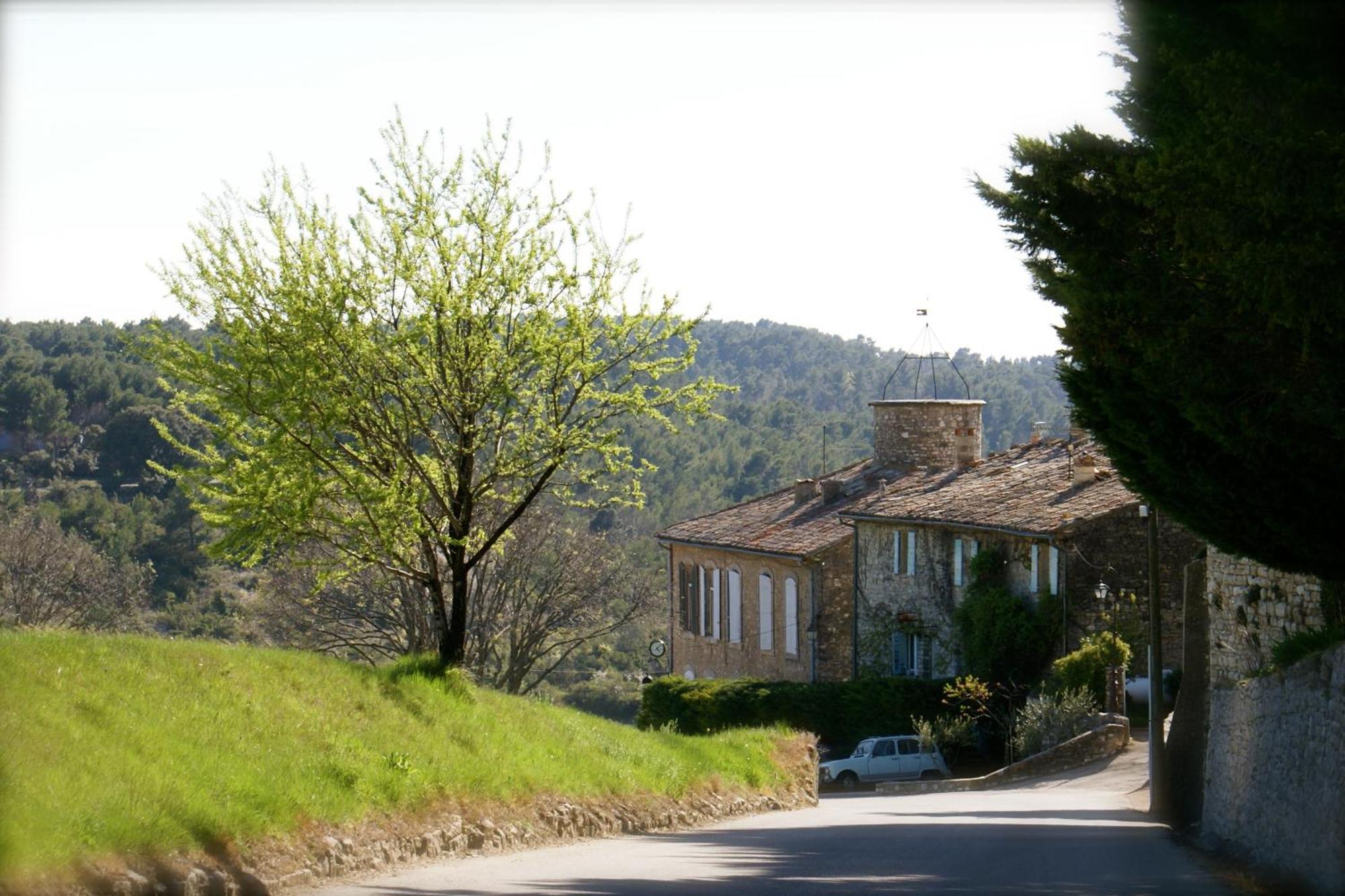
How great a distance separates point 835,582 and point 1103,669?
10582mm

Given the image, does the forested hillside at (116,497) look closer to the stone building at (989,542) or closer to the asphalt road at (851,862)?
the stone building at (989,542)

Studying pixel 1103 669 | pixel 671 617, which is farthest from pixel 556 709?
pixel 671 617

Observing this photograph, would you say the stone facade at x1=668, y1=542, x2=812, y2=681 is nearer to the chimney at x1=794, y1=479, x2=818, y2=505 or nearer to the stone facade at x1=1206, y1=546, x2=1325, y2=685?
the chimney at x1=794, y1=479, x2=818, y2=505

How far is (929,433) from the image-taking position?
45125 millimetres

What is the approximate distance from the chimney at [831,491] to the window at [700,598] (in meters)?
4.51

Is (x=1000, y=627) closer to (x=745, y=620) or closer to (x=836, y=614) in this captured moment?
(x=836, y=614)

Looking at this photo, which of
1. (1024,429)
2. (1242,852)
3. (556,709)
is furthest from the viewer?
(1024,429)

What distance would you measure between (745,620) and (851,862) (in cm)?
3202

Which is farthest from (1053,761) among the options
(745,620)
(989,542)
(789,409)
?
(789,409)

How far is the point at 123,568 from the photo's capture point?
41.3 meters

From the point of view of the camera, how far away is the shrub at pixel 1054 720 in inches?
1198

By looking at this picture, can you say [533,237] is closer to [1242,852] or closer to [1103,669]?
[1242,852]

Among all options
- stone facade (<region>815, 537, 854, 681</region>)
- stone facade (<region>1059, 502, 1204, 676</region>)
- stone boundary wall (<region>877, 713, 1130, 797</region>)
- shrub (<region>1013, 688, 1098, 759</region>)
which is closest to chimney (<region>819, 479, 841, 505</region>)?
stone facade (<region>815, 537, 854, 681</region>)

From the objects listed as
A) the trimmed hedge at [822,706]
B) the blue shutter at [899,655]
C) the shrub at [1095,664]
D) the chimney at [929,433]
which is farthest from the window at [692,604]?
the shrub at [1095,664]
